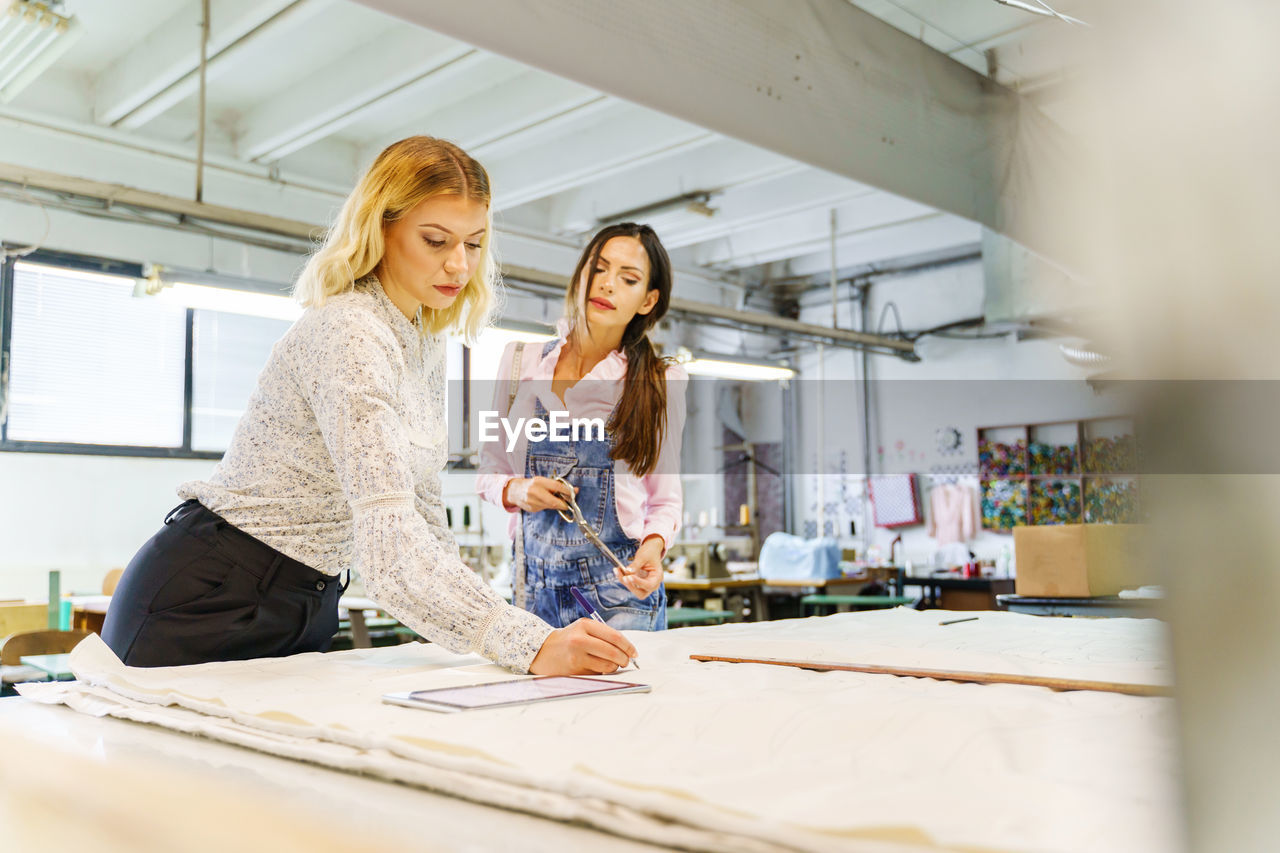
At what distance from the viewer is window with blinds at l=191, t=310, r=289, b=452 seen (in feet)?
23.3

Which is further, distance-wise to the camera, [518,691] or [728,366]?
[728,366]

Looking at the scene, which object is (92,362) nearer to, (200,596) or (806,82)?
(806,82)

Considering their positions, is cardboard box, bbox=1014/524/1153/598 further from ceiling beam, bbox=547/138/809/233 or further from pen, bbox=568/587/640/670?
ceiling beam, bbox=547/138/809/233

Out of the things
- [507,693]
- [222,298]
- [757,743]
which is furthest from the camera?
[222,298]

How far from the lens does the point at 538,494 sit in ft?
5.99

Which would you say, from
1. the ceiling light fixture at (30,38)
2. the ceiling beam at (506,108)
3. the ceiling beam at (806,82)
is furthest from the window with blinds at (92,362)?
the ceiling beam at (806,82)

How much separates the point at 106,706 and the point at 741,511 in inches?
359

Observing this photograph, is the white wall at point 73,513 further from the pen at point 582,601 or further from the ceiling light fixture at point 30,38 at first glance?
the pen at point 582,601

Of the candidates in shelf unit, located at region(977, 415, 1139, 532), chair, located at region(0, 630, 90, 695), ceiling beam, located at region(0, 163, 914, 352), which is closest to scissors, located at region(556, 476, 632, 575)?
chair, located at region(0, 630, 90, 695)

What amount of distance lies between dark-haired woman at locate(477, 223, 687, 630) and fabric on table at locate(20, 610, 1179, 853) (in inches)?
24.7

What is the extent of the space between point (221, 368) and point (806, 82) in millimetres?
5513

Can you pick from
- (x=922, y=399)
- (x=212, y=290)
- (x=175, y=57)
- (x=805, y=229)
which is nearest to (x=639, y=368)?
(x=212, y=290)

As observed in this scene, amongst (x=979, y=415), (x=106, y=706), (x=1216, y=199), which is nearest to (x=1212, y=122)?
(x=1216, y=199)

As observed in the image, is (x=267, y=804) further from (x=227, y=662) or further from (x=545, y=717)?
(x=227, y=662)
